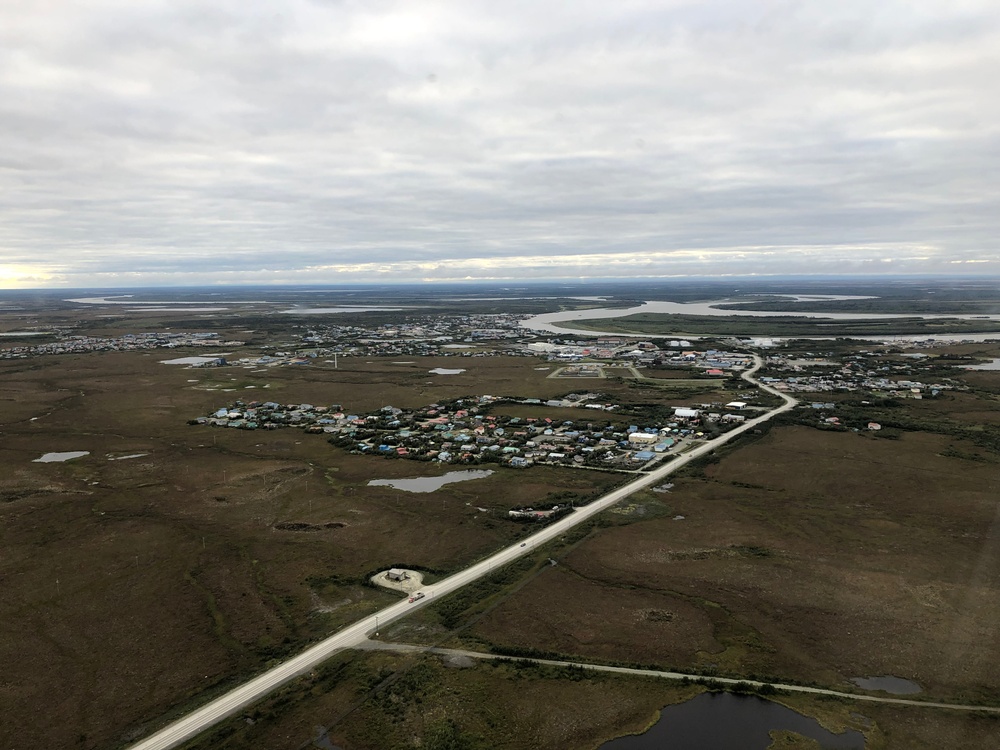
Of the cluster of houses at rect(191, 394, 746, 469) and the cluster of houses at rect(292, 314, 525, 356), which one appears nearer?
the cluster of houses at rect(191, 394, 746, 469)

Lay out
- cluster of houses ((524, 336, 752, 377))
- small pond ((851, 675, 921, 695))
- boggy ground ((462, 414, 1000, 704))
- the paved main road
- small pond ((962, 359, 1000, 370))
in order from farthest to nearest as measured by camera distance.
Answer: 1. cluster of houses ((524, 336, 752, 377))
2. small pond ((962, 359, 1000, 370))
3. boggy ground ((462, 414, 1000, 704))
4. small pond ((851, 675, 921, 695))
5. the paved main road

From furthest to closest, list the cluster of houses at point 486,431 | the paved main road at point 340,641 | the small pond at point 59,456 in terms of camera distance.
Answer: the cluster of houses at point 486,431 < the small pond at point 59,456 < the paved main road at point 340,641

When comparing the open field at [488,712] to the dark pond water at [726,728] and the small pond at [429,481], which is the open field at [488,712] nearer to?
the dark pond water at [726,728]

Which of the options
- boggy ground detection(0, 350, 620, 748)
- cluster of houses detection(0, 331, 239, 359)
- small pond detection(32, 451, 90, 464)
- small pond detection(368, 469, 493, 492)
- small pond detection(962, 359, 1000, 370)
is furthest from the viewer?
cluster of houses detection(0, 331, 239, 359)

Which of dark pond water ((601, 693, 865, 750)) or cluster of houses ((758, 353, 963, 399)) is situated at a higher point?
cluster of houses ((758, 353, 963, 399))

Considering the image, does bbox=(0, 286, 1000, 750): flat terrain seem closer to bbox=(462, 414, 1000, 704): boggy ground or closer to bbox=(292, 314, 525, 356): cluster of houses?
bbox=(462, 414, 1000, 704): boggy ground

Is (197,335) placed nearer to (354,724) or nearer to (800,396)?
(800,396)

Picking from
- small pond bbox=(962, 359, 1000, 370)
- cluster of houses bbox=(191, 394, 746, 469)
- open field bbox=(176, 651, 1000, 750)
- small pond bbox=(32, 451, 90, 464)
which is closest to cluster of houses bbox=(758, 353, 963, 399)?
small pond bbox=(962, 359, 1000, 370)

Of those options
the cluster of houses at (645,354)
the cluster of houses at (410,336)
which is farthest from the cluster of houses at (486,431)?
the cluster of houses at (410,336)
